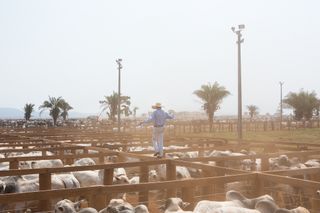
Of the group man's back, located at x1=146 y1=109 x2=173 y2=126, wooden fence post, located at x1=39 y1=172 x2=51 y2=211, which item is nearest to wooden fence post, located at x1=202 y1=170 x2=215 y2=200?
man's back, located at x1=146 y1=109 x2=173 y2=126

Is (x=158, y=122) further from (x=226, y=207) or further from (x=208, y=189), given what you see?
(x=226, y=207)

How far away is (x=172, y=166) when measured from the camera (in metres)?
8.85

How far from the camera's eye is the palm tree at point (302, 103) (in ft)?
182

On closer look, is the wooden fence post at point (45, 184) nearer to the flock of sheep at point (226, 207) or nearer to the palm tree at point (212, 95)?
the flock of sheep at point (226, 207)

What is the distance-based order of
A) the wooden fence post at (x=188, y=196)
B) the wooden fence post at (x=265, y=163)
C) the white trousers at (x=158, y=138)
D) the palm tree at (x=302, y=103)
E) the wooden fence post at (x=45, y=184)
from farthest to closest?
the palm tree at (x=302, y=103) < the white trousers at (x=158, y=138) < the wooden fence post at (x=265, y=163) < the wooden fence post at (x=45, y=184) < the wooden fence post at (x=188, y=196)

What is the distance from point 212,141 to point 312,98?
43.3 metres

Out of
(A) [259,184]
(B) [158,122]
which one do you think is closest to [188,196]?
(A) [259,184]

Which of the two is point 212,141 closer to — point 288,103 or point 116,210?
point 116,210

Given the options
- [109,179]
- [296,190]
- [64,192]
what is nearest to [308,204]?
[296,190]

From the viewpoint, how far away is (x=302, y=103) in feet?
183

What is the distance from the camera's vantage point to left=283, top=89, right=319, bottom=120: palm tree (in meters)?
55.4

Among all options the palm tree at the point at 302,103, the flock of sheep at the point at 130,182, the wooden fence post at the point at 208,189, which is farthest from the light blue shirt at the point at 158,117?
the palm tree at the point at 302,103

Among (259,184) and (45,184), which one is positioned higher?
(259,184)

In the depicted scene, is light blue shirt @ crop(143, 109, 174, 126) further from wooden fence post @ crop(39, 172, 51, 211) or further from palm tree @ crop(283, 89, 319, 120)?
palm tree @ crop(283, 89, 319, 120)
